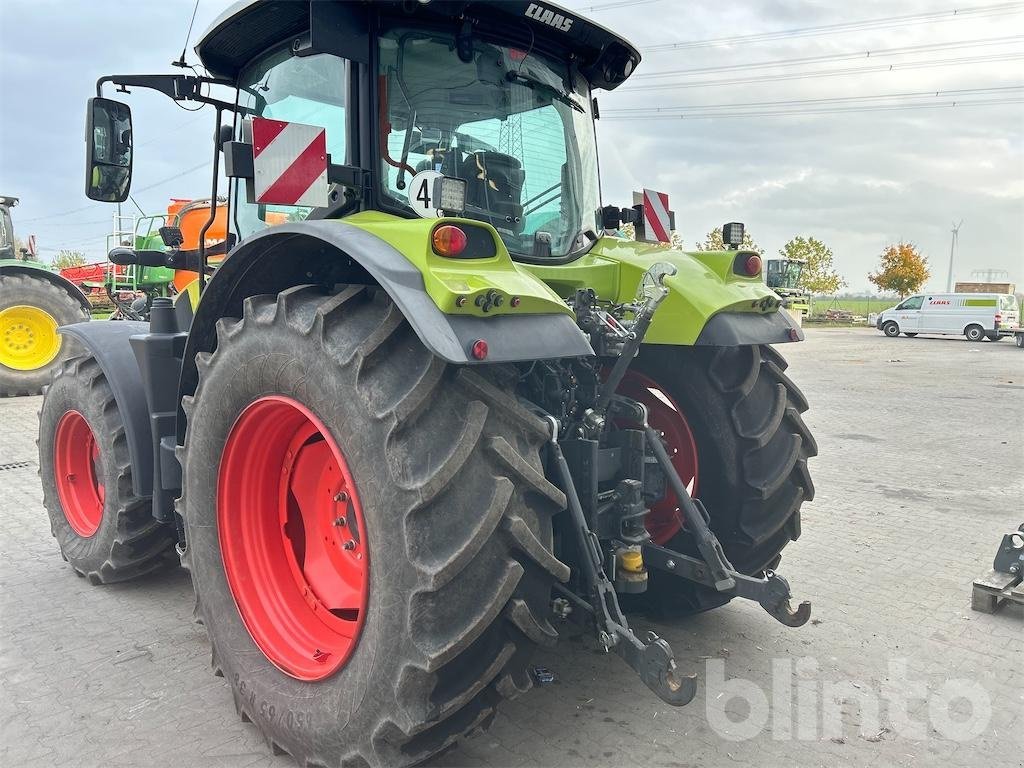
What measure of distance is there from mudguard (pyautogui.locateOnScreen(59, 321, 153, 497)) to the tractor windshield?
177cm

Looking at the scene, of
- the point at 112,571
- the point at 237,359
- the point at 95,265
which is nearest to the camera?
the point at 237,359

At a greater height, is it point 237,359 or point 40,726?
point 237,359

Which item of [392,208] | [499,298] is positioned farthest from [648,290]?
[392,208]

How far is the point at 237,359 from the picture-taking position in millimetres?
2533

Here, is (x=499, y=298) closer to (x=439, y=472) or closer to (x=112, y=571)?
(x=439, y=472)

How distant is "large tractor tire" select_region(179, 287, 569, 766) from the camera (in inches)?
Result: 79.3

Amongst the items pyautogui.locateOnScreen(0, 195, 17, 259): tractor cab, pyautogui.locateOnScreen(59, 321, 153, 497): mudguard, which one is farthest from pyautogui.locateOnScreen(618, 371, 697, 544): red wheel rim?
pyautogui.locateOnScreen(0, 195, 17, 259): tractor cab

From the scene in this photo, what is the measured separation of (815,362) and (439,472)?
17.3m

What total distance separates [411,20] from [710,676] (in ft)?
9.01

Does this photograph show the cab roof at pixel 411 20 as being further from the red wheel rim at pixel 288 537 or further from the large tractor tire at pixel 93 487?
the large tractor tire at pixel 93 487

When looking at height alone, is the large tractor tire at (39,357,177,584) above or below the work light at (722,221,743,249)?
below

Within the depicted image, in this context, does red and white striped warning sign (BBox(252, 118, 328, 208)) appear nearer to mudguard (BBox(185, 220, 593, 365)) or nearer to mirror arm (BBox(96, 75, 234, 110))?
mudguard (BBox(185, 220, 593, 365))

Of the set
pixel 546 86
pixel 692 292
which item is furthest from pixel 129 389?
pixel 692 292

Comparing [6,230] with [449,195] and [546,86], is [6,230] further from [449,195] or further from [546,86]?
[449,195]
